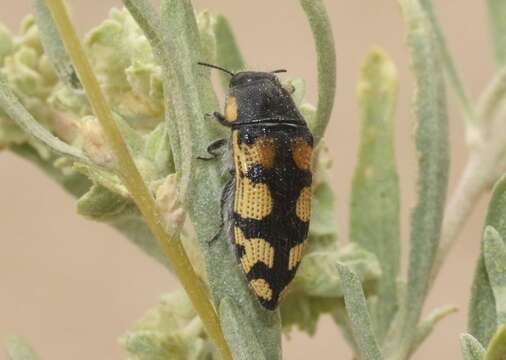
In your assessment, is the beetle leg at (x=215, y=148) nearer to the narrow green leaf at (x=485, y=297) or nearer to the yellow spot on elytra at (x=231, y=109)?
the yellow spot on elytra at (x=231, y=109)

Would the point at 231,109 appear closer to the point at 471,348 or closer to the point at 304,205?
the point at 304,205

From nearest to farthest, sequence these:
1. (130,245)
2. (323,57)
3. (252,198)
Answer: (323,57) < (252,198) < (130,245)

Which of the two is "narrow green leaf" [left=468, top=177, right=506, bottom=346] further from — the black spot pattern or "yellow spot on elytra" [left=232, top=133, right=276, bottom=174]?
"yellow spot on elytra" [left=232, top=133, right=276, bottom=174]

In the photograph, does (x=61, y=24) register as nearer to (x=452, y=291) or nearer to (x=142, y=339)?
(x=142, y=339)

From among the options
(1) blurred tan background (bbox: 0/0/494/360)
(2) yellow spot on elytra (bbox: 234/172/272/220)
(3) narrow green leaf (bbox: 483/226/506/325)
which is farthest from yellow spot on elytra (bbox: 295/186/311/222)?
(1) blurred tan background (bbox: 0/0/494/360)

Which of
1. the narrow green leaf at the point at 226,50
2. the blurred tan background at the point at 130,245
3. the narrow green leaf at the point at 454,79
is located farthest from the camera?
the blurred tan background at the point at 130,245

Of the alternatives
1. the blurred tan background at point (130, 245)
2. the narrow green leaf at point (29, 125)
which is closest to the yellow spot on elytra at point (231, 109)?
the narrow green leaf at point (29, 125)

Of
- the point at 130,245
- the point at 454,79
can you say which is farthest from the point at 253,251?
the point at 130,245
